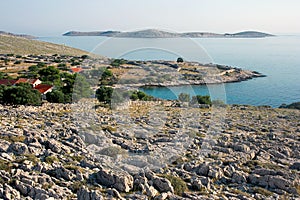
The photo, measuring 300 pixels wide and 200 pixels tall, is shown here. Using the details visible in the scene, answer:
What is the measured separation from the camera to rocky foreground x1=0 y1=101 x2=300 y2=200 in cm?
1216

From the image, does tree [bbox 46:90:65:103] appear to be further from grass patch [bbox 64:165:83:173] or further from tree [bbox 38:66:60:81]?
grass patch [bbox 64:165:83:173]

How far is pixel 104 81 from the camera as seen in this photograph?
65.4 m

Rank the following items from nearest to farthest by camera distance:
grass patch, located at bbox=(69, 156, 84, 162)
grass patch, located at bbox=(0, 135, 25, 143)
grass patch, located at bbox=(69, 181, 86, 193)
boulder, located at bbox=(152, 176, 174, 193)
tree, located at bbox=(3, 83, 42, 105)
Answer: grass patch, located at bbox=(69, 181, 86, 193)
boulder, located at bbox=(152, 176, 174, 193)
grass patch, located at bbox=(69, 156, 84, 162)
grass patch, located at bbox=(0, 135, 25, 143)
tree, located at bbox=(3, 83, 42, 105)

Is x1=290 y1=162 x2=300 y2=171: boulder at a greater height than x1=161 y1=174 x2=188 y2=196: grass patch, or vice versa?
x1=161 y1=174 x2=188 y2=196: grass patch

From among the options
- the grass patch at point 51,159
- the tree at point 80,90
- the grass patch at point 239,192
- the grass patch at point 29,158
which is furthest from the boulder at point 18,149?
the tree at point 80,90

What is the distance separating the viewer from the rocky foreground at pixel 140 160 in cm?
1216

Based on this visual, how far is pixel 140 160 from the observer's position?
15898 mm

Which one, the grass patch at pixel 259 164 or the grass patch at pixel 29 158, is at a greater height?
the grass patch at pixel 29 158

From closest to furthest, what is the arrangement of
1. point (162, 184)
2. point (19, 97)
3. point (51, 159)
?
1. point (162, 184)
2. point (51, 159)
3. point (19, 97)

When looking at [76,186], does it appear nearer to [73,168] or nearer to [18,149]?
[73,168]

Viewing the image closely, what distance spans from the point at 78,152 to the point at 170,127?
35.8 ft

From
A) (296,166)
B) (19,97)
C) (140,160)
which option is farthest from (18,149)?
(19,97)

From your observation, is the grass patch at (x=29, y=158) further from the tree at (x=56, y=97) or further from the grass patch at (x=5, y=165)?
the tree at (x=56, y=97)

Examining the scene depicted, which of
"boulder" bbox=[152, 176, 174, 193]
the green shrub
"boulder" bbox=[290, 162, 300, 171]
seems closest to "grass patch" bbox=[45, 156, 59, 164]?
the green shrub
